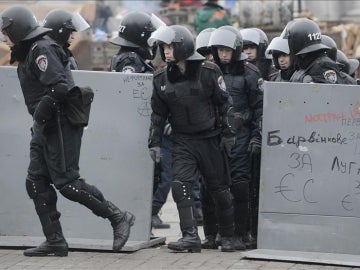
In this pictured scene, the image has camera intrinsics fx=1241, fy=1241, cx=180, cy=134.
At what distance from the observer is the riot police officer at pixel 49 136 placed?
29.5 ft

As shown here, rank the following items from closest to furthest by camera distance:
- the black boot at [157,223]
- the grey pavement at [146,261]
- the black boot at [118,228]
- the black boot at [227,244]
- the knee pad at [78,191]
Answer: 1. the grey pavement at [146,261]
2. the knee pad at [78,191]
3. the black boot at [118,228]
4. the black boot at [227,244]
5. the black boot at [157,223]

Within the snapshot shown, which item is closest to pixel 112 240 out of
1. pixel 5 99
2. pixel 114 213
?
pixel 114 213

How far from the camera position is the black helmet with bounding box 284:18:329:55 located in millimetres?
9445

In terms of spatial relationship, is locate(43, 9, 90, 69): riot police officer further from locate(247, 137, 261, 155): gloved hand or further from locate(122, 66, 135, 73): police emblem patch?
locate(247, 137, 261, 155): gloved hand

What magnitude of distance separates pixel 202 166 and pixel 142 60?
1489 millimetres

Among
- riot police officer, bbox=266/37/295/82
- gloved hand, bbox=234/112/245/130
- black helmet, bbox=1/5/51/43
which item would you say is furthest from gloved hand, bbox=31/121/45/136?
riot police officer, bbox=266/37/295/82

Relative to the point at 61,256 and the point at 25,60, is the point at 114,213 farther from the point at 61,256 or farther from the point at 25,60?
the point at 25,60

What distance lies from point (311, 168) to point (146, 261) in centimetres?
139

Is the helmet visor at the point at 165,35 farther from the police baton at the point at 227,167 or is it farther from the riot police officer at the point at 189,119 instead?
the police baton at the point at 227,167

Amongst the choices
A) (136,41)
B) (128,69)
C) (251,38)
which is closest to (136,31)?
(136,41)

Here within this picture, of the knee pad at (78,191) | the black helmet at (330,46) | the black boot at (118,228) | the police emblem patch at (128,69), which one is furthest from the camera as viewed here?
the police emblem patch at (128,69)

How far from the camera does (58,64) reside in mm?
9000

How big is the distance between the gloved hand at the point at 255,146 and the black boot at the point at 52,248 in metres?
1.64

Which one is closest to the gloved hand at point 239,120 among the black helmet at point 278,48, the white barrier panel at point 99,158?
the black helmet at point 278,48
